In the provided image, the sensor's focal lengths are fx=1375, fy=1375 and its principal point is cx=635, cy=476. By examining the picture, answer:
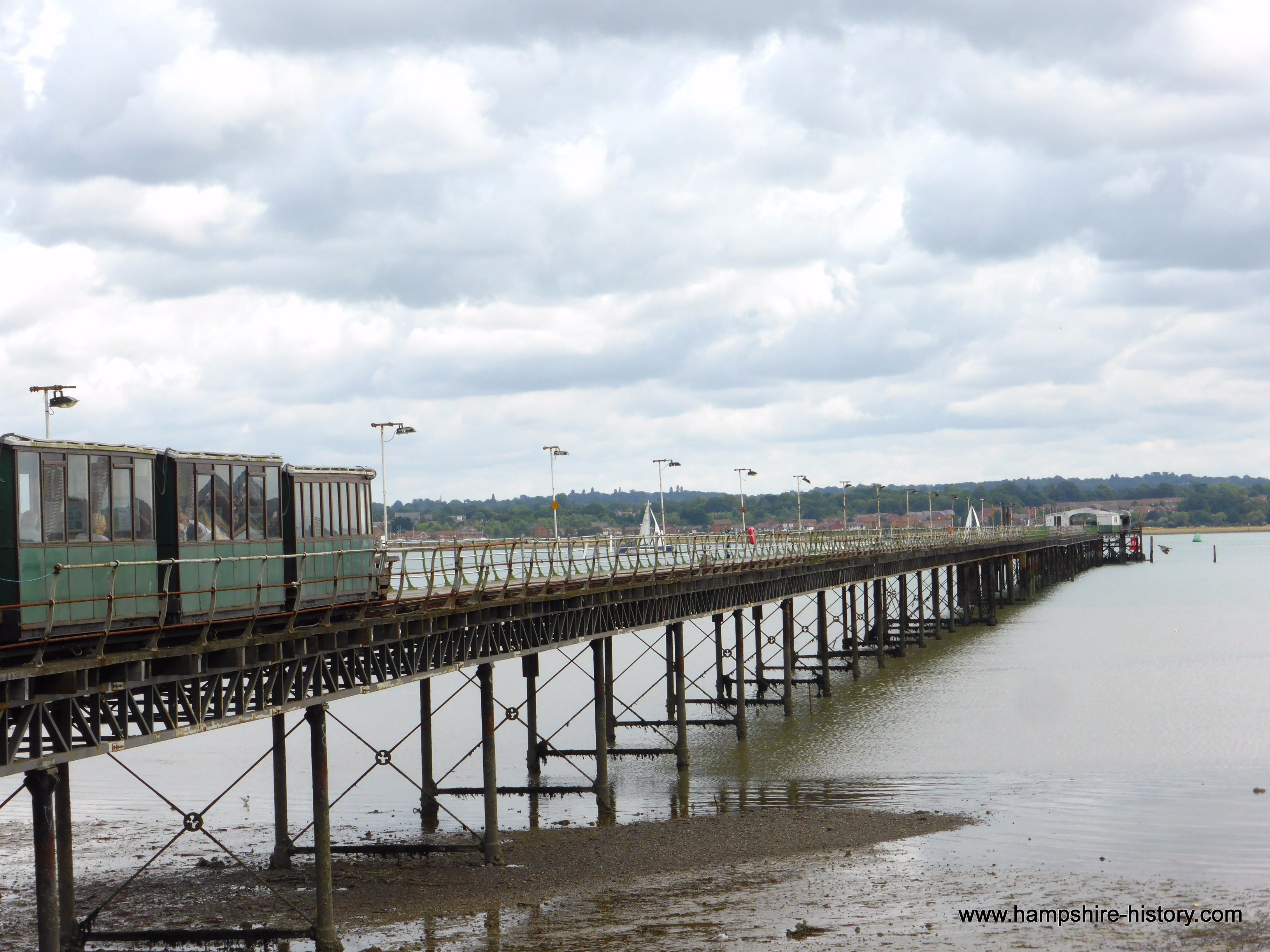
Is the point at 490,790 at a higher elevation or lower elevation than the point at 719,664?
higher

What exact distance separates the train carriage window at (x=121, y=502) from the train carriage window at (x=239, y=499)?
275cm

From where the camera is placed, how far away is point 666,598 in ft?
125

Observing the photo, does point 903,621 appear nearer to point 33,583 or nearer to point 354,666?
point 354,666

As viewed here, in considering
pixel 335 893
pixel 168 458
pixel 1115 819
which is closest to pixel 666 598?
pixel 1115 819

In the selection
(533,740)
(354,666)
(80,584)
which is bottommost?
(533,740)

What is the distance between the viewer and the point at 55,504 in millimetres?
17922

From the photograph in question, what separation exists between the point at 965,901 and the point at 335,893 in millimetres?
11098

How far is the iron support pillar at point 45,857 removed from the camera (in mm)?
16953

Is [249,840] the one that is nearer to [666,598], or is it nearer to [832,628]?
[666,598]

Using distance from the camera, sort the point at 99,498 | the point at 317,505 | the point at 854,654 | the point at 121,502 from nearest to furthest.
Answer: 1. the point at 99,498
2. the point at 121,502
3. the point at 317,505
4. the point at 854,654

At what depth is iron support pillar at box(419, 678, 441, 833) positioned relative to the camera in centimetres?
3052

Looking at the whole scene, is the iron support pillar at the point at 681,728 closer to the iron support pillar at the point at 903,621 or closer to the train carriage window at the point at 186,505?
the train carriage window at the point at 186,505

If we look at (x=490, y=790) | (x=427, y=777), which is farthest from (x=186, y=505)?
(x=427, y=777)

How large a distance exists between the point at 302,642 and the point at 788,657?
2996cm
